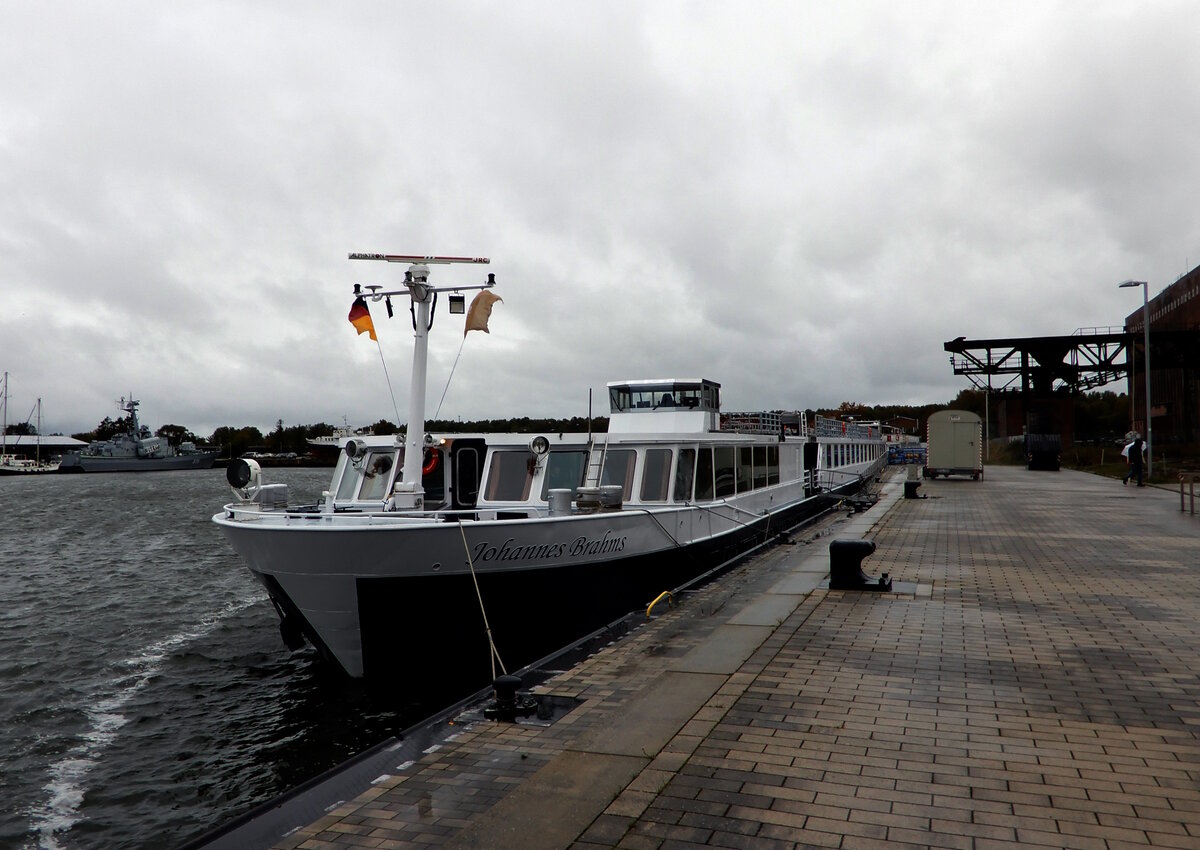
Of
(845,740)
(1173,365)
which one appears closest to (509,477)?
(845,740)

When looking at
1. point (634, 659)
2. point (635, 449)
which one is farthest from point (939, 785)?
point (635, 449)

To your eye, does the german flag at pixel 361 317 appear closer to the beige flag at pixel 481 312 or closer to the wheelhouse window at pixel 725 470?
the beige flag at pixel 481 312

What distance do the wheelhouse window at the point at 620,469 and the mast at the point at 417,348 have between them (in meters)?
3.01

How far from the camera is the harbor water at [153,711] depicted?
8.35 metres

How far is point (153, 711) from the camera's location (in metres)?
11.4

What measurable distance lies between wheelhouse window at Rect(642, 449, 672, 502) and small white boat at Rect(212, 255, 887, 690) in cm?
2

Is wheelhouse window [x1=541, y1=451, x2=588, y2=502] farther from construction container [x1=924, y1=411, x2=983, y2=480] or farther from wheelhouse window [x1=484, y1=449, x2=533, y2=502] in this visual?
construction container [x1=924, y1=411, x2=983, y2=480]

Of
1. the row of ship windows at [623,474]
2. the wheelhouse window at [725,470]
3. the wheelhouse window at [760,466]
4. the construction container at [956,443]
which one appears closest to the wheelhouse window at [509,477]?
the row of ship windows at [623,474]

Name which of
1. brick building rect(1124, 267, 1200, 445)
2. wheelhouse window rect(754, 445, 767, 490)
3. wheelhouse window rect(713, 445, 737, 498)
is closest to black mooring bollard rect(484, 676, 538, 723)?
wheelhouse window rect(713, 445, 737, 498)

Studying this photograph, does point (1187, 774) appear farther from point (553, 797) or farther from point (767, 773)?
point (553, 797)

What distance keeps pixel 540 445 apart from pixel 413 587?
3.14m

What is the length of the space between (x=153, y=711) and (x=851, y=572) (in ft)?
32.1

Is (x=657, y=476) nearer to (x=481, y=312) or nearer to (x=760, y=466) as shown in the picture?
(x=481, y=312)

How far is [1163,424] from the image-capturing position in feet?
185
